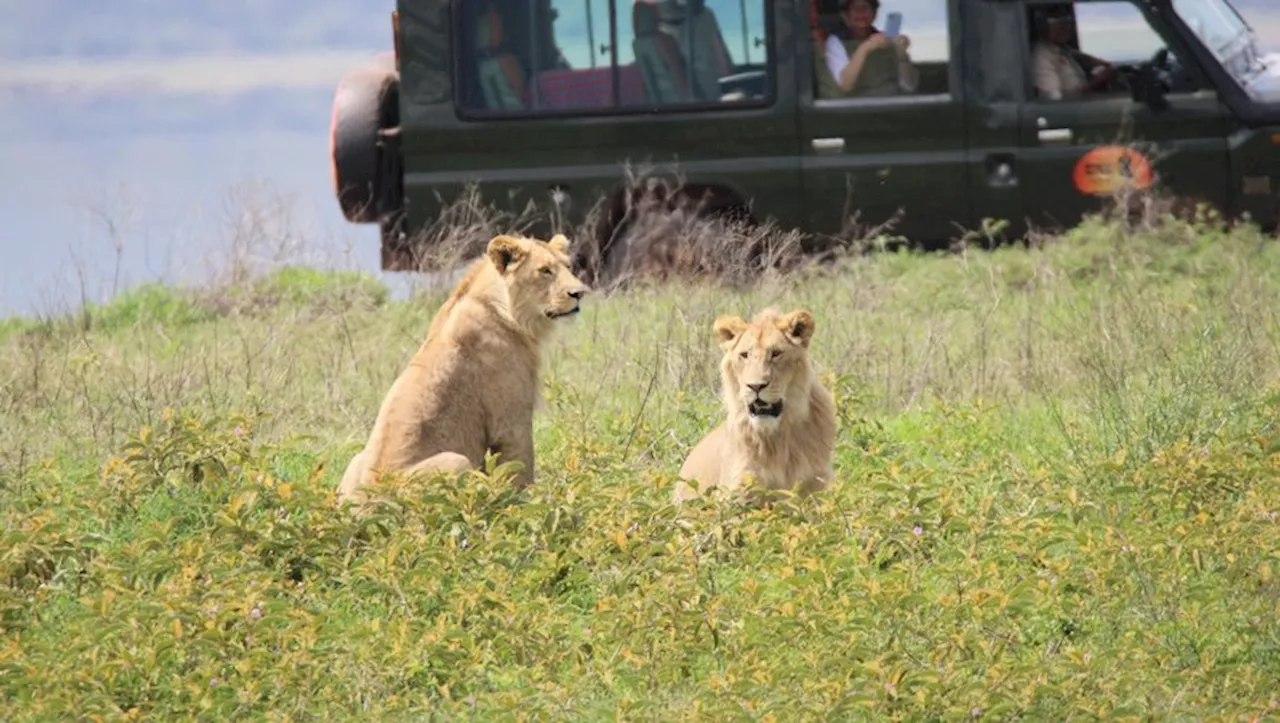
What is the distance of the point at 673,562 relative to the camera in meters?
5.52

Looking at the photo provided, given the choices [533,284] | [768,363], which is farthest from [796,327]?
[533,284]

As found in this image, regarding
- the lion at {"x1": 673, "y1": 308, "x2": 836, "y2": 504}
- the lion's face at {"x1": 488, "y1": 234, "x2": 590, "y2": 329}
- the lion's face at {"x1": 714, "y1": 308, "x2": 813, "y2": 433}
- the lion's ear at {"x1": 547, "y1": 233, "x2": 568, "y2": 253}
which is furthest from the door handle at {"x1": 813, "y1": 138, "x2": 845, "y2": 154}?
the lion's face at {"x1": 714, "y1": 308, "x2": 813, "y2": 433}

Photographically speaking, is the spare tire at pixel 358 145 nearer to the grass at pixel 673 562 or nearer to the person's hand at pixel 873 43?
the person's hand at pixel 873 43

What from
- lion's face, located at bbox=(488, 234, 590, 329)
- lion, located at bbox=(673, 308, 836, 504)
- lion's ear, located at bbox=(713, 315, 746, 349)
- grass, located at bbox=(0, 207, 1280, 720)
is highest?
lion's face, located at bbox=(488, 234, 590, 329)

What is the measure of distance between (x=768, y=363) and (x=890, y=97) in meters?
6.52

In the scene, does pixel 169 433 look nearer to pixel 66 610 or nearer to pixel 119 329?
Answer: pixel 66 610

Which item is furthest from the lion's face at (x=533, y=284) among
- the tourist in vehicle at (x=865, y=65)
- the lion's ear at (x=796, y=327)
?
the tourist in vehicle at (x=865, y=65)

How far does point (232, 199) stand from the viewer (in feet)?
40.7

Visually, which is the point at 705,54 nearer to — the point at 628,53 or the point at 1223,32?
the point at 628,53

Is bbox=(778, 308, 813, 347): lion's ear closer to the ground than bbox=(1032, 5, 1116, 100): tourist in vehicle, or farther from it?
closer to the ground

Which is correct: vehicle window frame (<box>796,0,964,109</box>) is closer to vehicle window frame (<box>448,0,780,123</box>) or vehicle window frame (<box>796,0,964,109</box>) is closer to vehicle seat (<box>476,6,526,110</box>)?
vehicle window frame (<box>448,0,780,123</box>)

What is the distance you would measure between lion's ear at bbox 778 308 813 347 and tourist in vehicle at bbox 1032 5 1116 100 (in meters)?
6.64

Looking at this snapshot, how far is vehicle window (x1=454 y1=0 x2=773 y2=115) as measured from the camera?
1243cm

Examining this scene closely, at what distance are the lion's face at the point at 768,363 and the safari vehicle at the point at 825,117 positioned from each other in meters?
6.19
